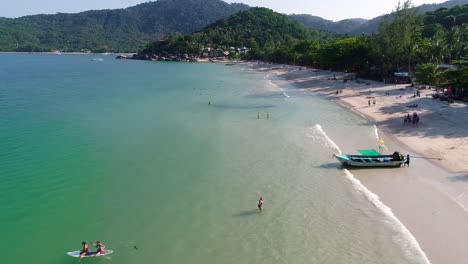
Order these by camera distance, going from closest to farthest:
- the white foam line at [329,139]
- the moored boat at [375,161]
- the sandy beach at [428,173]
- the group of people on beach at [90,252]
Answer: the group of people on beach at [90,252], the sandy beach at [428,173], the moored boat at [375,161], the white foam line at [329,139]

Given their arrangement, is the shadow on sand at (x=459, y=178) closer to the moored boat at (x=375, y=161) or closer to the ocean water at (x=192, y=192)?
the moored boat at (x=375, y=161)

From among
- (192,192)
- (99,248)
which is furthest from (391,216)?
(99,248)

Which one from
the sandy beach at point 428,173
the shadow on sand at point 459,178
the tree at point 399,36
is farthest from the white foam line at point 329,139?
the tree at point 399,36

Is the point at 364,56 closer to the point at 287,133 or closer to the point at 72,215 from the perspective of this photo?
the point at 287,133

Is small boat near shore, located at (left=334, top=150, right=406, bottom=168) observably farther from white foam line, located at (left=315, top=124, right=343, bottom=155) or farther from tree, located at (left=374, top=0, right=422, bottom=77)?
tree, located at (left=374, top=0, right=422, bottom=77)

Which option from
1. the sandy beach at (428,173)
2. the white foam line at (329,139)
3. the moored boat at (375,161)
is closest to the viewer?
the sandy beach at (428,173)

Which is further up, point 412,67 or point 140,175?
point 412,67

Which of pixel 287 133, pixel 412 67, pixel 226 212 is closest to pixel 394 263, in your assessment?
pixel 226 212
